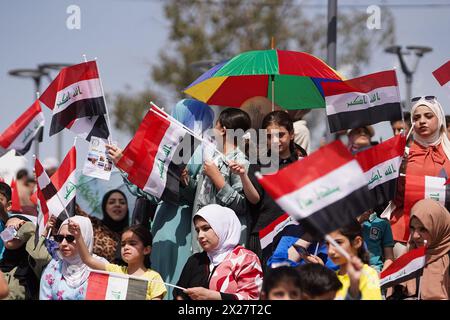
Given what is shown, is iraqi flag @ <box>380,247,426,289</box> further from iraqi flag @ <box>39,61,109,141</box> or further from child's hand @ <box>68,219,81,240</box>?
iraqi flag @ <box>39,61,109,141</box>

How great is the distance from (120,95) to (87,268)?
16.6 m

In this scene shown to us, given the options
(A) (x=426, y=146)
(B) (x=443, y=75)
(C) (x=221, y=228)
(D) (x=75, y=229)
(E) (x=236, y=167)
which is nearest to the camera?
(C) (x=221, y=228)

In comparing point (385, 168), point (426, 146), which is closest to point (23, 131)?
point (385, 168)

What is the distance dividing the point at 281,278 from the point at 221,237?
3.97 feet

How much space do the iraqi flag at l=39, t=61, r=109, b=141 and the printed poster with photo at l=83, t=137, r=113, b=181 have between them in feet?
0.89

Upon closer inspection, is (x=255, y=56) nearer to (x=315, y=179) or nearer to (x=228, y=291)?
(x=228, y=291)

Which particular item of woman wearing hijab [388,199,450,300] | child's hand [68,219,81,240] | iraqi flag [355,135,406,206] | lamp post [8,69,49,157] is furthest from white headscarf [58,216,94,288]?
lamp post [8,69,49,157]

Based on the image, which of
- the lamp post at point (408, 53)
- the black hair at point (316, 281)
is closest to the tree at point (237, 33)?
the lamp post at point (408, 53)

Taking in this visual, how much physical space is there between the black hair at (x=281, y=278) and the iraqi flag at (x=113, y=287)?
1.10 m

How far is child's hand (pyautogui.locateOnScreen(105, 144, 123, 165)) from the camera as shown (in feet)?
24.6

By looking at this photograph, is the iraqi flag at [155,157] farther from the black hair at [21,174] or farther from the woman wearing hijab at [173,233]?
the black hair at [21,174]

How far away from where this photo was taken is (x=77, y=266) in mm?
7328

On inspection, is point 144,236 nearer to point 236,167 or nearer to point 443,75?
point 236,167
